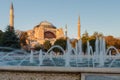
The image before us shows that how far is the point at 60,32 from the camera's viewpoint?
267ft

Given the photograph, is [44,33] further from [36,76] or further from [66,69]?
[66,69]

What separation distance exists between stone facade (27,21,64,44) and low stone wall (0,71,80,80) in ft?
238

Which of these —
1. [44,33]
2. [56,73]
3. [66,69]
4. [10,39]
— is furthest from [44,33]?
[66,69]

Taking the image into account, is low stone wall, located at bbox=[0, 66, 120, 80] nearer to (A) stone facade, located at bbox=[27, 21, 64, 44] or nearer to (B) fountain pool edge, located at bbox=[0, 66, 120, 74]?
(B) fountain pool edge, located at bbox=[0, 66, 120, 74]

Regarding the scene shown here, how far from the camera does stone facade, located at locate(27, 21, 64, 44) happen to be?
265 feet

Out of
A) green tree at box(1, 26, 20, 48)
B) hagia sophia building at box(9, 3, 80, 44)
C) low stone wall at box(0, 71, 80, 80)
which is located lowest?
low stone wall at box(0, 71, 80, 80)

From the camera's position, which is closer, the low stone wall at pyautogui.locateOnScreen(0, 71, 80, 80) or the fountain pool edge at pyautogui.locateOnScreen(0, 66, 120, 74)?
the fountain pool edge at pyautogui.locateOnScreen(0, 66, 120, 74)

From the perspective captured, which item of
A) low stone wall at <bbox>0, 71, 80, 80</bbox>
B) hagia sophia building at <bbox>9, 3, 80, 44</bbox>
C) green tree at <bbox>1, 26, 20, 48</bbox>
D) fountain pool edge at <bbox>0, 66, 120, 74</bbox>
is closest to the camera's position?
fountain pool edge at <bbox>0, 66, 120, 74</bbox>

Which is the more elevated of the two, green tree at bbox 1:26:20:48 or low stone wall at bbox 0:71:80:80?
green tree at bbox 1:26:20:48

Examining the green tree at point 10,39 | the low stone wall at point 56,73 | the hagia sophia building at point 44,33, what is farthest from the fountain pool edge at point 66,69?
the hagia sophia building at point 44,33

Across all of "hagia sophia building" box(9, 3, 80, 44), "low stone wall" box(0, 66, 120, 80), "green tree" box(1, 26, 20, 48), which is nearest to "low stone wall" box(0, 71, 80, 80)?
"low stone wall" box(0, 66, 120, 80)

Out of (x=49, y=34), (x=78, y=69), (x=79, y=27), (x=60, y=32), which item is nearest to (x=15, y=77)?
(x=78, y=69)

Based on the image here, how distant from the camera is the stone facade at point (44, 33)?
80.7m

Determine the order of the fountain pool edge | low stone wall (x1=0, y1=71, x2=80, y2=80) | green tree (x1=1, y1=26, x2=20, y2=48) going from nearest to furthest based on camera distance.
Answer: the fountain pool edge → low stone wall (x1=0, y1=71, x2=80, y2=80) → green tree (x1=1, y1=26, x2=20, y2=48)
